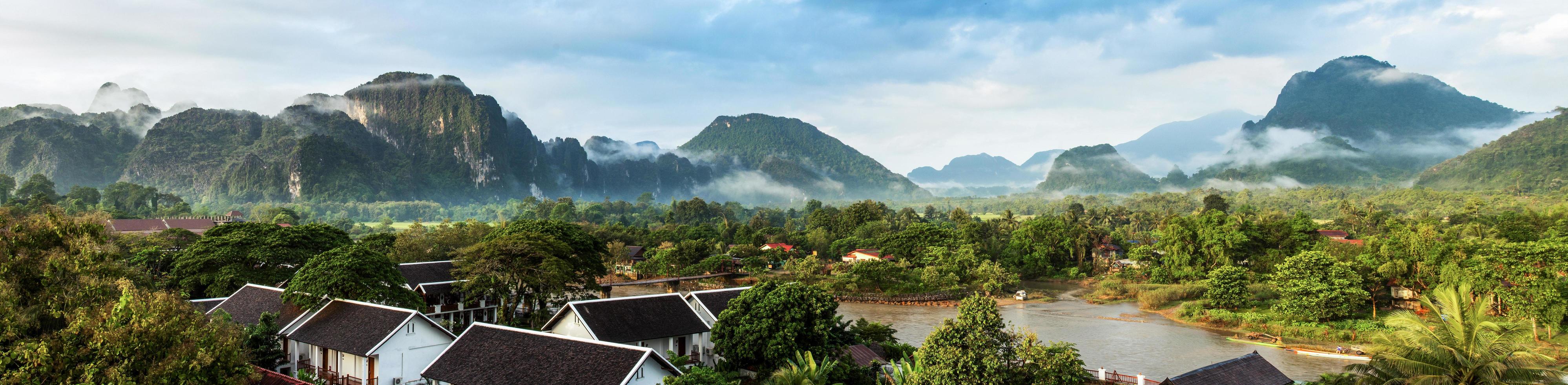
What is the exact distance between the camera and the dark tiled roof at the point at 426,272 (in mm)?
26484

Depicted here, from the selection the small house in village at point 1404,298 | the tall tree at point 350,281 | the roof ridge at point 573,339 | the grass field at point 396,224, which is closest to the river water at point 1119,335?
the small house in village at point 1404,298

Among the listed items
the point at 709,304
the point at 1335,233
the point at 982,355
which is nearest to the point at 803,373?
the point at 982,355

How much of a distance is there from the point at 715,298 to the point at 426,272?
41.2 ft

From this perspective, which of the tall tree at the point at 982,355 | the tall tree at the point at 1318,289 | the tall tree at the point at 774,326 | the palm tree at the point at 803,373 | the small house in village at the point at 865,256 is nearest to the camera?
the tall tree at the point at 982,355

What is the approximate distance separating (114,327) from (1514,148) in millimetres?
125064

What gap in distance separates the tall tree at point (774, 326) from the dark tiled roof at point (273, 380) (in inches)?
309

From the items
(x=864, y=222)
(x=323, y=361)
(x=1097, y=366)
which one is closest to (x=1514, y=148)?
(x=864, y=222)

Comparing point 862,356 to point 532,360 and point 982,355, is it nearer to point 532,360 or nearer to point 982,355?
point 982,355

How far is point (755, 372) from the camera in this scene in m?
16.5

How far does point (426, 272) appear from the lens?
27.3 m

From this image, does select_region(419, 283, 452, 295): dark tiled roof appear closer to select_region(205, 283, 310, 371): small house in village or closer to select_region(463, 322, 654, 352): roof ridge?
select_region(205, 283, 310, 371): small house in village

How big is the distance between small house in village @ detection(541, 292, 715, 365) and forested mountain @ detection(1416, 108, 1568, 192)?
9305 cm

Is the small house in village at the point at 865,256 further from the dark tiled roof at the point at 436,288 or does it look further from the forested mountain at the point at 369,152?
the forested mountain at the point at 369,152

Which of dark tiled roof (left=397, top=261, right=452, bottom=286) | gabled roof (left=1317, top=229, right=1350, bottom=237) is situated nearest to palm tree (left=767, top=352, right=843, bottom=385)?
dark tiled roof (left=397, top=261, right=452, bottom=286)
